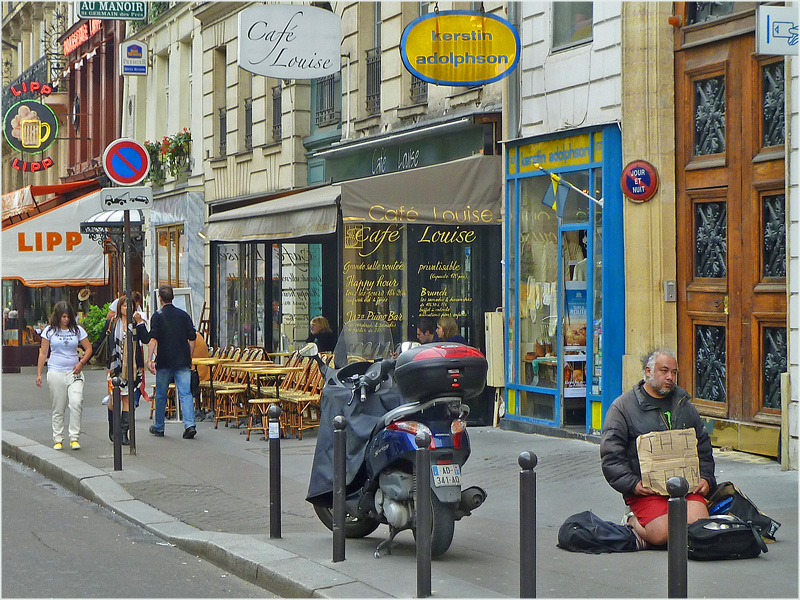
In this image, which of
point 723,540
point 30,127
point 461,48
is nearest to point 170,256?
point 30,127

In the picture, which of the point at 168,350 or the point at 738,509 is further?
the point at 168,350

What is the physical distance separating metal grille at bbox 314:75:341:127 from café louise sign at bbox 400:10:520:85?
614cm

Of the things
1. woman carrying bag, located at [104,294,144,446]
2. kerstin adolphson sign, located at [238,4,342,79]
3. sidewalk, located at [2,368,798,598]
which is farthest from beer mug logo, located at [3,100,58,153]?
kerstin adolphson sign, located at [238,4,342,79]

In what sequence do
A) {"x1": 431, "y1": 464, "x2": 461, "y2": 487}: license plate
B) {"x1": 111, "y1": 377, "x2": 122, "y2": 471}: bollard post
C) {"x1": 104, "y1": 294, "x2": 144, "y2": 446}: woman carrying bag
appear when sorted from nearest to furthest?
{"x1": 431, "y1": 464, "x2": 461, "y2": 487}: license plate < {"x1": 111, "y1": 377, "x2": 122, "y2": 471}: bollard post < {"x1": 104, "y1": 294, "x2": 144, "y2": 446}: woman carrying bag

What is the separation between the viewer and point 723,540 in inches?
281

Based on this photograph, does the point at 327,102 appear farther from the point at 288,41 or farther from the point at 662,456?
the point at 662,456

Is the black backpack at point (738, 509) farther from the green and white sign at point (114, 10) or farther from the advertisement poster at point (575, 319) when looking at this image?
the green and white sign at point (114, 10)

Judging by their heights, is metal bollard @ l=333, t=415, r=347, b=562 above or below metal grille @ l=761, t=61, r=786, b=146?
below

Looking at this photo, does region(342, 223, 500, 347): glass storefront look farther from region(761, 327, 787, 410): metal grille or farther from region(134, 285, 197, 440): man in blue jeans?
region(761, 327, 787, 410): metal grille

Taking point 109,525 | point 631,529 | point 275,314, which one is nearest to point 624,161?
point 631,529

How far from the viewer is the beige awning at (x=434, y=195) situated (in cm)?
1356

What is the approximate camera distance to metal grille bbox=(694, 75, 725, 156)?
11359 millimetres

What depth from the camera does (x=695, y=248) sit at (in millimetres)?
11719

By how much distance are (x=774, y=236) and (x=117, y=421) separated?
6.59 metres
